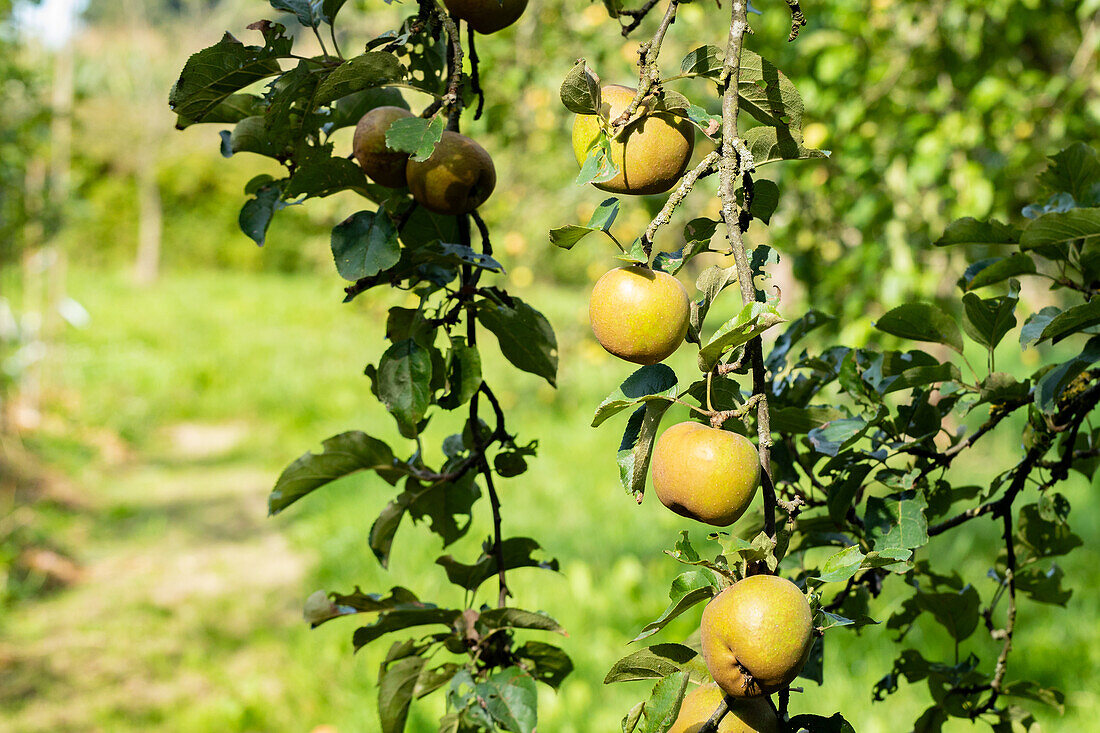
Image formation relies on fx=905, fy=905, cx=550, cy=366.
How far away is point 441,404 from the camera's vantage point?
2.37 ft

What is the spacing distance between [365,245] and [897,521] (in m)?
0.42

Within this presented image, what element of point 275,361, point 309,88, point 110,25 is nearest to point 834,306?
point 309,88

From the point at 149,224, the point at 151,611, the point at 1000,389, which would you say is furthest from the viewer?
the point at 149,224

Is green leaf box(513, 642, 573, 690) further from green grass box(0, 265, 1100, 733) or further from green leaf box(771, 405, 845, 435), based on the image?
green grass box(0, 265, 1100, 733)

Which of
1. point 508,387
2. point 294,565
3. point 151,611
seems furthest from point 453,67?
point 508,387

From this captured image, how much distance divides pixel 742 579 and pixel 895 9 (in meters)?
2.21

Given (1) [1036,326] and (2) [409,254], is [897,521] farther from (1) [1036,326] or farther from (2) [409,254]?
(2) [409,254]

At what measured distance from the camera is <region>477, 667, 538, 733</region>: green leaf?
0.65 m

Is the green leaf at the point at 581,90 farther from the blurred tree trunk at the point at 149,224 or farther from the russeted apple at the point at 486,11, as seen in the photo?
the blurred tree trunk at the point at 149,224

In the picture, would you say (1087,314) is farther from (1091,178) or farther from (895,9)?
(895,9)

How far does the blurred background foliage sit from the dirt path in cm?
1

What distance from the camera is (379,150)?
2.10ft

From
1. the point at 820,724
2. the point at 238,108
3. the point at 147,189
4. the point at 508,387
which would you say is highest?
the point at 147,189

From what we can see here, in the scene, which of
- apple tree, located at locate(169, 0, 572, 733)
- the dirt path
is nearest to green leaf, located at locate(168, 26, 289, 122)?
apple tree, located at locate(169, 0, 572, 733)
